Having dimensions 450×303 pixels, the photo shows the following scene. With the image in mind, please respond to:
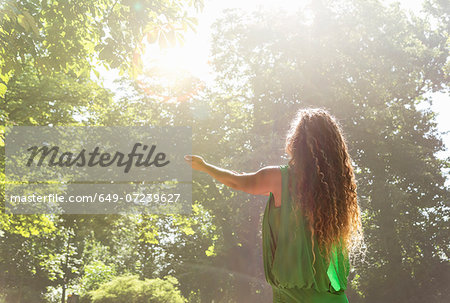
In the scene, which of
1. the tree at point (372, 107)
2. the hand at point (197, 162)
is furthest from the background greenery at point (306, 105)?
the hand at point (197, 162)

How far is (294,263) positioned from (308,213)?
310 millimetres

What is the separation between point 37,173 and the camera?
1800cm

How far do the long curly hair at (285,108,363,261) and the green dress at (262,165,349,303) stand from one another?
2.3 inches

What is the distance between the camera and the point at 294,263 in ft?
7.82

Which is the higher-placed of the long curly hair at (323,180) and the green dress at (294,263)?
the long curly hair at (323,180)

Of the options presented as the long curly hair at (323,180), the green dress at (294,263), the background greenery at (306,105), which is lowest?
the green dress at (294,263)

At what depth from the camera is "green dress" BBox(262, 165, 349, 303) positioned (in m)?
2.36

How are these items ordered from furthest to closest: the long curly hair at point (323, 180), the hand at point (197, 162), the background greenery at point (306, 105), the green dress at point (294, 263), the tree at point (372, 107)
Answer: the tree at point (372, 107) → the background greenery at point (306, 105) → the hand at point (197, 162) → the long curly hair at point (323, 180) → the green dress at point (294, 263)

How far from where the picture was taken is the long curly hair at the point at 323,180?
2496mm

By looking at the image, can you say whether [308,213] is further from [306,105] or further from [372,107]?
[372,107]

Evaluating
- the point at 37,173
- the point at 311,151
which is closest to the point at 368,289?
the point at 37,173

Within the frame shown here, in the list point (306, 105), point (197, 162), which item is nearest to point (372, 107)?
point (306, 105)

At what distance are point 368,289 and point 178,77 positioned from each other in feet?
51.1

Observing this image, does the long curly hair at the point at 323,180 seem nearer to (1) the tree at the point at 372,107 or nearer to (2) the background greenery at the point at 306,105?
(2) the background greenery at the point at 306,105
